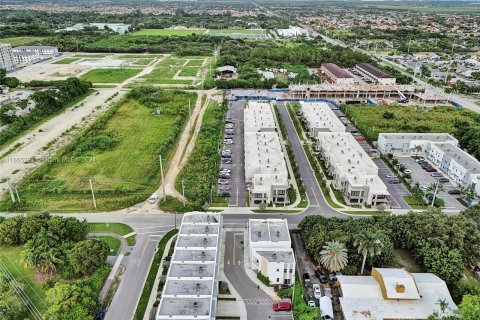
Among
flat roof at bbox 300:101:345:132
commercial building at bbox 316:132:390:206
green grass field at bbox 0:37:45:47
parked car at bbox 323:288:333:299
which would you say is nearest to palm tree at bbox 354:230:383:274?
parked car at bbox 323:288:333:299

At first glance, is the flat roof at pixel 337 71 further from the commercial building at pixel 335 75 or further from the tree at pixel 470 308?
the tree at pixel 470 308

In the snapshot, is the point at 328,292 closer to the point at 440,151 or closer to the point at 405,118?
the point at 440,151

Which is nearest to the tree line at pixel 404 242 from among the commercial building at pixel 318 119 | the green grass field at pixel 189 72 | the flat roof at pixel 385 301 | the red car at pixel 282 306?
the flat roof at pixel 385 301

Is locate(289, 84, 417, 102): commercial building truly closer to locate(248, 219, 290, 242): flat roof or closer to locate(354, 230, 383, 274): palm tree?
locate(248, 219, 290, 242): flat roof

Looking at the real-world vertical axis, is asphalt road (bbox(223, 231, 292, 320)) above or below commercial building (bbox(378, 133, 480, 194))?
below

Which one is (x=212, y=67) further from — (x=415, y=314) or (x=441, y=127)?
(x=415, y=314)

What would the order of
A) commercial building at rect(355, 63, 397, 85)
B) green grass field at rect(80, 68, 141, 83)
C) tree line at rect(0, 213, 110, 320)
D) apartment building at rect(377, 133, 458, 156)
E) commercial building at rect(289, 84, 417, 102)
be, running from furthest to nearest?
green grass field at rect(80, 68, 141, 83) < commercial building at rect(355, 63, 397, 85) < commercial building at rect(289, 84, 417, 102) < apartment building at rect(377, 133, 458, 156) < tree line at rect(0, 213, 110, 320)

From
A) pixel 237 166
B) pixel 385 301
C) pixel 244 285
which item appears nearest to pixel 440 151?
pixel 237 166
